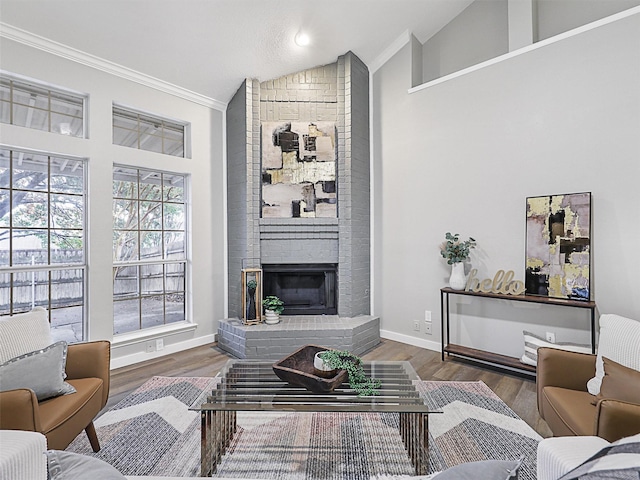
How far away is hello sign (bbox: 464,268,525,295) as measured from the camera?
10.5 feet

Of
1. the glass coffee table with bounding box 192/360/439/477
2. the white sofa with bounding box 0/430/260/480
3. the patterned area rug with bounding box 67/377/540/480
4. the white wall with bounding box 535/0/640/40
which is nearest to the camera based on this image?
the white sofa with bounding box 0/430/260/480

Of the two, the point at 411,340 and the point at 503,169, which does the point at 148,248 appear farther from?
the point at 503,169

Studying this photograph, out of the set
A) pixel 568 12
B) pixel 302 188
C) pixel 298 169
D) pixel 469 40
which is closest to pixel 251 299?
pixel 302 188

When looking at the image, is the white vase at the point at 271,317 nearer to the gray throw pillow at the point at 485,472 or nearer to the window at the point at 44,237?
the window at the point at 44,237

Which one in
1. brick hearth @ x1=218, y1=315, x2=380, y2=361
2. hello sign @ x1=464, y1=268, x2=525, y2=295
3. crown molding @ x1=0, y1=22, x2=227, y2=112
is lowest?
brick hearth @ x1=218, y1=315, x2=380, y2=361

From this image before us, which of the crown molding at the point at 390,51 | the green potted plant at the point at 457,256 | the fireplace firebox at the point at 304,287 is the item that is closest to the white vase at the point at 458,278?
the green potted plant at the point at 457,256

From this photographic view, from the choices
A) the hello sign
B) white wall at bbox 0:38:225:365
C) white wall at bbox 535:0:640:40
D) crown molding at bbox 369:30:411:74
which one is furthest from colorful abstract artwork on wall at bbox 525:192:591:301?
white wall at bbox 0:38:225:365

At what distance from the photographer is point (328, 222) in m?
4.09

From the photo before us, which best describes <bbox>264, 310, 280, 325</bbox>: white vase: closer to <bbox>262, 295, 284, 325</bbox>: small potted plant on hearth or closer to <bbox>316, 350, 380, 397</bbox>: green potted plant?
<bbox>262, 295, 284, 325</bbox>: small potted plant on hearth

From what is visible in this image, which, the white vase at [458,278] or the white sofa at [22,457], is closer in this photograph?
the white sofa at [22,457]

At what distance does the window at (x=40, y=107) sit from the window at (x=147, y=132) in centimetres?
34

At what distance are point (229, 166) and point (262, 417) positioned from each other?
2917 millimetres

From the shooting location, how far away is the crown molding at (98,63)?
2772 millimetres

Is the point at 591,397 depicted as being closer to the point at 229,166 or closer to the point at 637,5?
the point at 637,5
